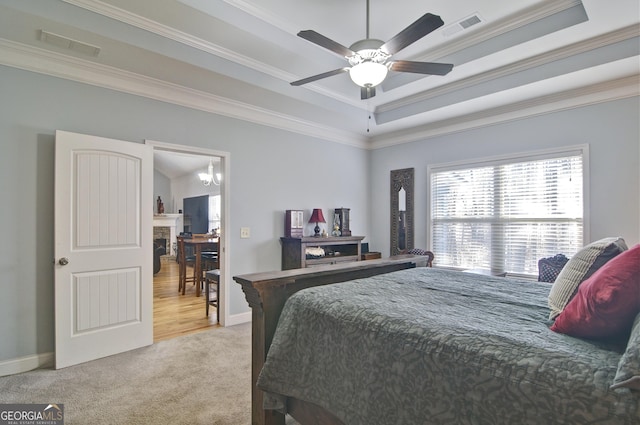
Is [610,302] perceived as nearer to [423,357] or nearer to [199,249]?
[423,357]

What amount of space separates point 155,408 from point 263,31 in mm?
3163

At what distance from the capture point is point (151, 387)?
8.28 feet

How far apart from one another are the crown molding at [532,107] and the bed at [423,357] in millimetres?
2876

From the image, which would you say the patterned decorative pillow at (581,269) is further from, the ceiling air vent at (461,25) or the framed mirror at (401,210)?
the framed mirror at (401,210)

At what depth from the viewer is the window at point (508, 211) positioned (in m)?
3.84

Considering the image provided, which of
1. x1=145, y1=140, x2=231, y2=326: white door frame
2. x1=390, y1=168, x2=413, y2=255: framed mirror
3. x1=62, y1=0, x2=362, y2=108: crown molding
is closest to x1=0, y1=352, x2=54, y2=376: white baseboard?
x1=145, y1=140, x2=231, y2=326: white door frame

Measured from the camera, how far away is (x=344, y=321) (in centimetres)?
148

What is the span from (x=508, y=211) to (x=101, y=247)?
4.67m

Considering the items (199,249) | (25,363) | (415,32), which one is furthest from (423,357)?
(199,249)

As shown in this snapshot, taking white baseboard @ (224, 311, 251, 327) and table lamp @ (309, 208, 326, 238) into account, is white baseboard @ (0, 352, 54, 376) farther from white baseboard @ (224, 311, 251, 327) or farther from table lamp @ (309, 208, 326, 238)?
table lamp @ (309, 208, 326, 238)

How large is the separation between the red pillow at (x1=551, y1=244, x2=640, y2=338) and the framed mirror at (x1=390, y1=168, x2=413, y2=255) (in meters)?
4.22

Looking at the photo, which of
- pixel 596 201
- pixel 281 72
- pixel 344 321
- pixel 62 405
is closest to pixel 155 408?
pixel 62 405

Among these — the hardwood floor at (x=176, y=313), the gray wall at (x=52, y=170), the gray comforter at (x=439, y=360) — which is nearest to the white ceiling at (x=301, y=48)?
the gray wall at (x=52, y=170)

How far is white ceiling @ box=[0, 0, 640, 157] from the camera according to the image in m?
2.61
